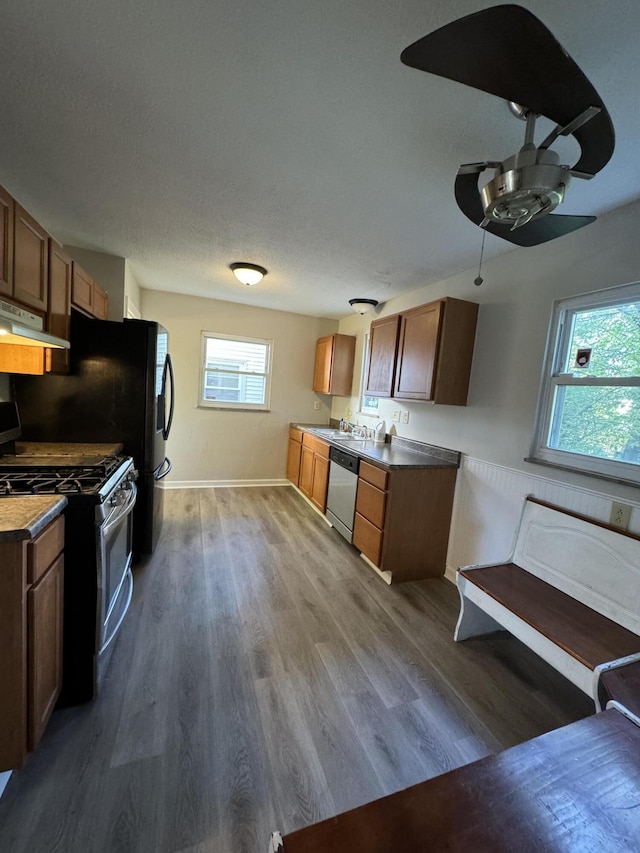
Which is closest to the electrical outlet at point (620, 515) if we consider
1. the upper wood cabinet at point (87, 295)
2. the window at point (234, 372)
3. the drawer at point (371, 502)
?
the drawer at point (371, 502)

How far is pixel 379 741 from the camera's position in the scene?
4.60ft

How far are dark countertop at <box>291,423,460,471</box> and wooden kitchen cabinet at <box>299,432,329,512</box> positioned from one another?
0.20 meters

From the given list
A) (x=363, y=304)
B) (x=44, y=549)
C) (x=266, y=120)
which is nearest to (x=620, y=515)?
(x=266, y=120)

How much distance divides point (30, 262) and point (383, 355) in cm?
257

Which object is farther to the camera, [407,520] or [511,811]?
[407,520]

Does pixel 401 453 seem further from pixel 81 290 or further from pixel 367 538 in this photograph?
pixel 81 290

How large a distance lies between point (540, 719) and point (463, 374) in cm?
204

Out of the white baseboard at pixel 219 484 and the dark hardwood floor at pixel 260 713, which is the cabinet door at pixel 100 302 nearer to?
the dark hardwood floor at pixel 260 713

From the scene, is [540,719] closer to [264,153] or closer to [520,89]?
[520,89]

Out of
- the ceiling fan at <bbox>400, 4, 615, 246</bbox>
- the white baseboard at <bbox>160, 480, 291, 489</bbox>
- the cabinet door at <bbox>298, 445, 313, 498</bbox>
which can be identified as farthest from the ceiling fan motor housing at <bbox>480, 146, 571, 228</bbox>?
the white baseboard at <bbox>160, 480, 291, 489</bbox>

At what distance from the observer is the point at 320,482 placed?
12.3 feet

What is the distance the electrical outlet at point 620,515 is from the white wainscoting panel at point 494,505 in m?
0.02

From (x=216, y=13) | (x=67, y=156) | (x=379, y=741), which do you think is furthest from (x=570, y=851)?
(x=67, y=156)

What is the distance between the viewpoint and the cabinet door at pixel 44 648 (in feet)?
3.77
